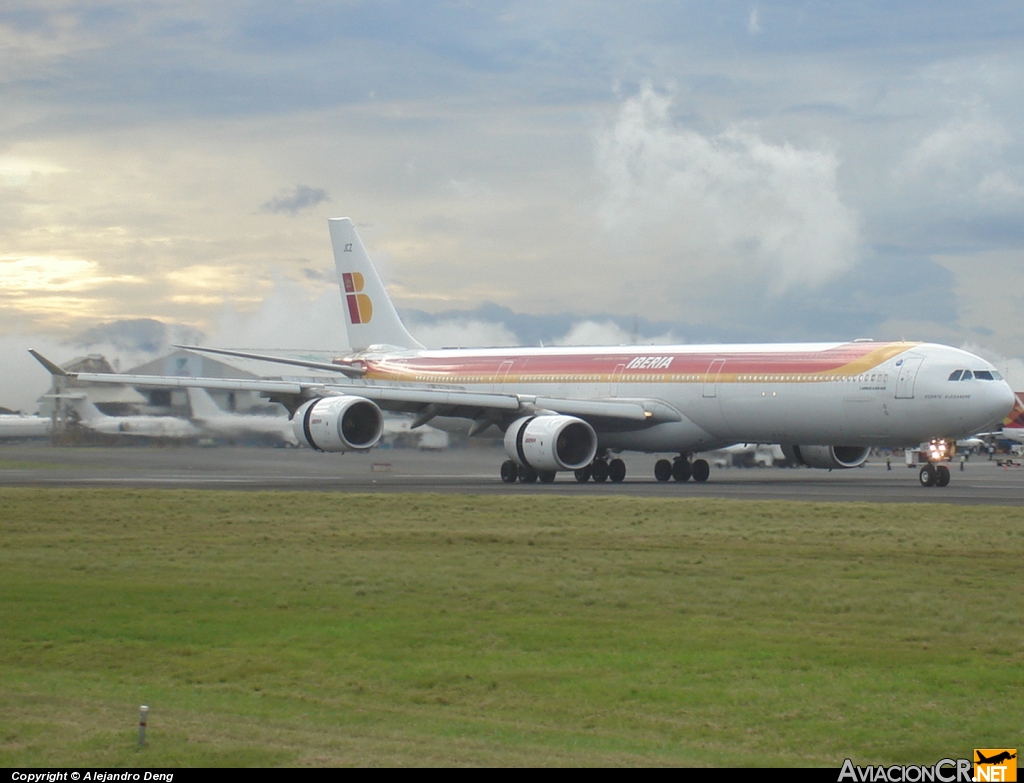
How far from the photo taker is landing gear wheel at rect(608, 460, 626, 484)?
39.4 m

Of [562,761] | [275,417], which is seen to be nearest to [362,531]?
[562,761]

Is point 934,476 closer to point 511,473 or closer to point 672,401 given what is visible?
point 672,401

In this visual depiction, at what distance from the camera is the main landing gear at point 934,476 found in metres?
33.8

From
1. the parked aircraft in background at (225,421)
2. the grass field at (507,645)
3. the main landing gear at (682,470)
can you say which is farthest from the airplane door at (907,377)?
the parked aircraft in background at (225,421)

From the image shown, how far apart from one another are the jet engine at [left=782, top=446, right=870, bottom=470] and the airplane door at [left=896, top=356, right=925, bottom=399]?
7.52 meters

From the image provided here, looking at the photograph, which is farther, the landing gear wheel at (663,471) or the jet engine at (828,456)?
the jet engine at (828,456)

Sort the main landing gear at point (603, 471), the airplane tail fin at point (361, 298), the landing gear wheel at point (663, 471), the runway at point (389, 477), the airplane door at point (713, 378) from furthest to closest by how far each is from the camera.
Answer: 1. the airplane tail fin at point (361, 298)
2. the landing gear wheel at point (663, 471)
3. the main landing gear at point (603, 471)
4. the airplane door at point (713, 378)
5. the runway at point (389, 477)

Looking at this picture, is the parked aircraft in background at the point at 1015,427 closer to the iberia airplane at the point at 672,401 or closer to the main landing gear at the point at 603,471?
the iberia airplane at the point at 672,401

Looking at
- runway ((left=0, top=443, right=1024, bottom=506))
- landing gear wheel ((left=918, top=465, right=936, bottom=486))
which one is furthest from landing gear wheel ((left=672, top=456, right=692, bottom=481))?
landing gear wheel ((left=918, top=465, right=936, bottom=486))

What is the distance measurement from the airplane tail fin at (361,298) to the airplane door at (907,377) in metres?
20.8

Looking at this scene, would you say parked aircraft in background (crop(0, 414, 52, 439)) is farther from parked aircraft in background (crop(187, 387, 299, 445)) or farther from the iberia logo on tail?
parked aircraft in background (crop(187, 387, 299, 445))

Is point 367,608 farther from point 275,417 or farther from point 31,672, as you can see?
point 275,417

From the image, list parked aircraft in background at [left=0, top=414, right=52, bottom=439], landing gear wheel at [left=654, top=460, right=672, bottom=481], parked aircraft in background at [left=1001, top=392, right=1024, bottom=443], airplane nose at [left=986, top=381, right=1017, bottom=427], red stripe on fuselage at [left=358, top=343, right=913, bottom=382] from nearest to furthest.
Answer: airplane nose at [left=986, top=381, right=1017, bottom=427] → red stripe on fuselage at [left=358, top=343, right=913, bottom=382] → landing gear wheel at [left=654, top=460, right=672, bottom=481] → parked aircraft in background at [left=0, top=414, right=52, bottom=439] → parked aircraft in background at [left=1001, top=392, right=1024, bottom=443]

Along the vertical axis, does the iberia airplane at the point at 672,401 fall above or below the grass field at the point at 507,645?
above
